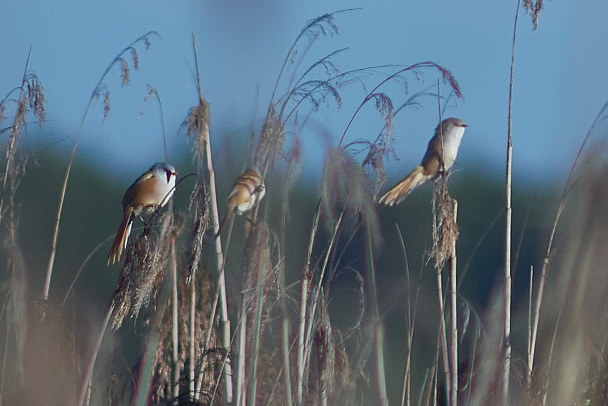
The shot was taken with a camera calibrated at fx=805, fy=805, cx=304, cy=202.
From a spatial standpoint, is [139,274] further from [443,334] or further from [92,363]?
[443,334]

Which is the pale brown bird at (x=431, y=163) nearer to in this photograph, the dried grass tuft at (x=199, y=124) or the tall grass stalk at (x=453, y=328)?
the tall grass stalk at (x=453, y=328)

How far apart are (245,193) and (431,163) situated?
0.87m

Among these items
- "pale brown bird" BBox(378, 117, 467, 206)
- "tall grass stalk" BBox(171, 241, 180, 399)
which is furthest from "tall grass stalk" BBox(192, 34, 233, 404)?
"pale brown bird" BBox(378, 117, 467, 206)

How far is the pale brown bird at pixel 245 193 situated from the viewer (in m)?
1.78

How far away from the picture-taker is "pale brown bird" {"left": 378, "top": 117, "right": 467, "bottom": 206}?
106 inches

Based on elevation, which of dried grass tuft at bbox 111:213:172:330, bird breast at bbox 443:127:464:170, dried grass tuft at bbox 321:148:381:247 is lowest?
dried grass tuft at bbox 111:213:172:330

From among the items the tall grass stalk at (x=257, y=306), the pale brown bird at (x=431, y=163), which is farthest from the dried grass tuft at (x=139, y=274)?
the pale brown bird at (x=431, y=163)

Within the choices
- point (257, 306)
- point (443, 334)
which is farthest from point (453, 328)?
point (257, 306)

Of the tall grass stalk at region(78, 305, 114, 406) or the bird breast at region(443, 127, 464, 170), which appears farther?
the bird breast at region(443, 127, 464, 170)

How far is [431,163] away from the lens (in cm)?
269

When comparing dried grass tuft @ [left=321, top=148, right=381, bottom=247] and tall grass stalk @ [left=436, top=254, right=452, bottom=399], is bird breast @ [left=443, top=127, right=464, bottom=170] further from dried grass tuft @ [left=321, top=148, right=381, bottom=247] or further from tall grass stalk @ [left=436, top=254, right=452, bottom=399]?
dried grass tuft @ [left=321, top=148, right=381, bottom=247]

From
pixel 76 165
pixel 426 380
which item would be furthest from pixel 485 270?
pixel 426 380

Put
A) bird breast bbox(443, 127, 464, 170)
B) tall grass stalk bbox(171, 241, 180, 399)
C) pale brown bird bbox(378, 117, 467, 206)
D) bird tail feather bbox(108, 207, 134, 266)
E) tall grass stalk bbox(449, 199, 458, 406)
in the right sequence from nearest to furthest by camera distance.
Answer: tall grass stalk bbox(449, 199, 458, 406), tall grass stalk bbox(171, 241, 180, 399), bird tail feather bbox(108, 207, 134, 266), pale brown bird bbox(378, 117, 467, 206), bird breast bbox(443, 127, 464, 170)

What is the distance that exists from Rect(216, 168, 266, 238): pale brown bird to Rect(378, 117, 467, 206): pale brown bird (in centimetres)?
55
